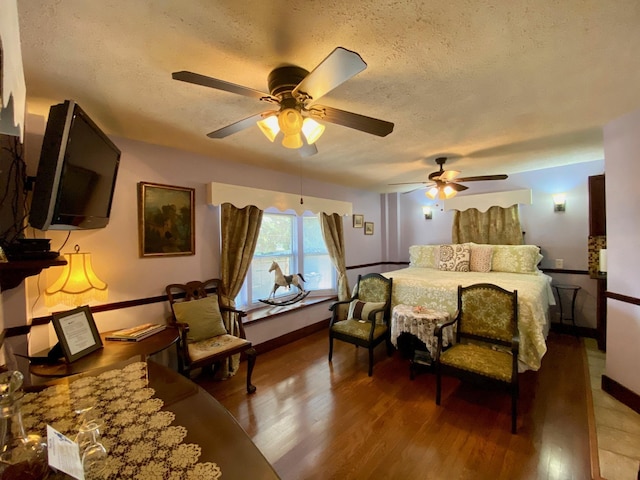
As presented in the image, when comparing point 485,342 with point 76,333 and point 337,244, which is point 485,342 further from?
point 76,333

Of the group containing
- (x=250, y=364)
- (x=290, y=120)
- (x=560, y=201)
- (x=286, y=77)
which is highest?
(x=286, y=77)

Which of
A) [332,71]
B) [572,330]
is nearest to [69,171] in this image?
[332,71]

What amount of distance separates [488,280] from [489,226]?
1.48 m

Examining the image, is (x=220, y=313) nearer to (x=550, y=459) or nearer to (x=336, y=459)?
(x=336, y=459)

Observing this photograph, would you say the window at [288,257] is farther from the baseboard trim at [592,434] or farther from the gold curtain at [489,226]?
the baseboard trim at [592,434]

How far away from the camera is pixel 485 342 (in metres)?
2.60

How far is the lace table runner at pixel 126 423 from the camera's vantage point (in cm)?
Result: 76

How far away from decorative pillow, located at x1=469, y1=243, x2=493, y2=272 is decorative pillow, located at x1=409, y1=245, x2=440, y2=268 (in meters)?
0.52

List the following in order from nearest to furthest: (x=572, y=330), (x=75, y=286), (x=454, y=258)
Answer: (x=75, y=286) → (x=572, y=330) → (x=454, y=258)

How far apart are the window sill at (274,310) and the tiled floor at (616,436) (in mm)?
3011

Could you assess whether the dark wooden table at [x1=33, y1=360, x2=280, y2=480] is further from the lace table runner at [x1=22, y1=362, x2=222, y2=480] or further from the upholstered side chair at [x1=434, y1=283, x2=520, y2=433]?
→ the upholstered side chair at [x1=434, y1=283, x2=520, y2=433]

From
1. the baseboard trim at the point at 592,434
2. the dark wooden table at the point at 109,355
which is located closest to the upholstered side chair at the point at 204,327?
the dark wooden table at the point at 109,355

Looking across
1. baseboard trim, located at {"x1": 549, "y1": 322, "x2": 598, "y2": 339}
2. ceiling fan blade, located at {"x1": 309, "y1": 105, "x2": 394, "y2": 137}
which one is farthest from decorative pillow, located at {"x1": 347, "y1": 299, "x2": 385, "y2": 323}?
baseboard trim, located at {"x1": 549, "y1": 322, "x2": 598, "y2": 339}

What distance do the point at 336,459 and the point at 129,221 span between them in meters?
2.52
